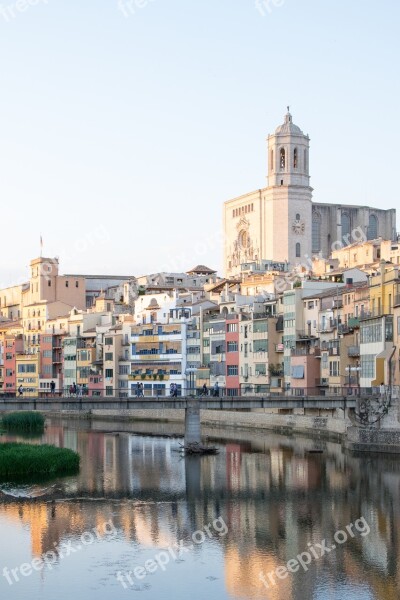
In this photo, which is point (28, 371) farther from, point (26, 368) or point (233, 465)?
point (233, 465)

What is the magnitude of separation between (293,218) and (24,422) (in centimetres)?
6570

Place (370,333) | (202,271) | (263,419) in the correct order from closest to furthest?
(370,333) → (263,419) → (202,271)

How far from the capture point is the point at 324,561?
106 feet

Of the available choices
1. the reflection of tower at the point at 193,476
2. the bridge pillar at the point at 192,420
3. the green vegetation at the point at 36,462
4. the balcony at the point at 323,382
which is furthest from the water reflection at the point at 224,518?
the balcony at the point at 323,382

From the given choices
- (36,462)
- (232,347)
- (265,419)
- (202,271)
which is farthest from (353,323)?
(202,271)

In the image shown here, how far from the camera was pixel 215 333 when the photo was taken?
8625 cm

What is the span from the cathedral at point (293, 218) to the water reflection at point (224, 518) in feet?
263

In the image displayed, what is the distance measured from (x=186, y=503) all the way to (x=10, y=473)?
9.79m

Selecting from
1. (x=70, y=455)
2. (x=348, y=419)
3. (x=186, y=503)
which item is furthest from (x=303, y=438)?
(x=186, y=503)

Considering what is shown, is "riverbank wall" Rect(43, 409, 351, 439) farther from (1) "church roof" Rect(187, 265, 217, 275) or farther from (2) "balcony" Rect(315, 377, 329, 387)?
(1) "church roof" Rect(187, 265, 217, 275)

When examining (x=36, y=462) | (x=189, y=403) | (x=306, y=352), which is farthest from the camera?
(x=306, y=352)

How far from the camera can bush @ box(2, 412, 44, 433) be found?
77688 mm

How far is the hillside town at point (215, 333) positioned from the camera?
65375mm

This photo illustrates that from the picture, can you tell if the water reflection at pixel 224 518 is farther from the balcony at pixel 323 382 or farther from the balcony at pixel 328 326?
the balcony at pixel 328 326
